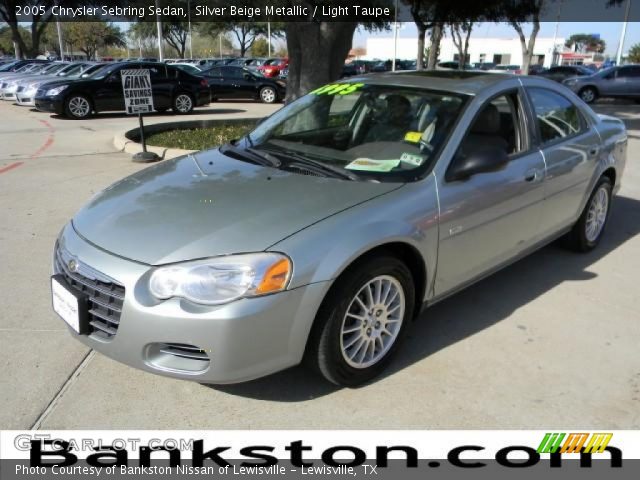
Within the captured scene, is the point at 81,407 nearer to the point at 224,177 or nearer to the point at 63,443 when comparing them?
the point at 63,443

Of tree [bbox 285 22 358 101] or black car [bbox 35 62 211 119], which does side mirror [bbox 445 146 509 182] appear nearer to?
tree [bbox 285 22 358 101]

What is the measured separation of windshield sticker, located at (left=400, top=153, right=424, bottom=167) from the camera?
10.9ft

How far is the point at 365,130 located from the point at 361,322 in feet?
4.60

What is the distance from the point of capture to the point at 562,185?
167 inches

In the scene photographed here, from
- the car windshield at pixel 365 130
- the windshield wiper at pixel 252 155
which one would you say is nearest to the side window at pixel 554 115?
the car windshield at pixel 365 130

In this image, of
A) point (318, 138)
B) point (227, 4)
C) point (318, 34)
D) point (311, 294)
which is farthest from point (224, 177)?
point (227, 4)

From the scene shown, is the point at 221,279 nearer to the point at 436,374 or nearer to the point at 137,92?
the point at 436,374

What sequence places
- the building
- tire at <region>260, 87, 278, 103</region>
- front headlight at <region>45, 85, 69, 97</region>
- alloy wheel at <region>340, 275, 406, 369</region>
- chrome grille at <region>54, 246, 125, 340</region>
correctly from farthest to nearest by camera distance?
the building → tire at <region>260, 87, 278, 103</region> → front headlight at <region>45, 85, 69, 97</region> → alloy wheel at <region>340, 275, 406, 369</region> → chrome grille at <region>54, 246, 125, 340</region>

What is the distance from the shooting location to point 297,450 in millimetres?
2627

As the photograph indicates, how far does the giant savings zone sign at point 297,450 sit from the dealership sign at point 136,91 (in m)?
6.63

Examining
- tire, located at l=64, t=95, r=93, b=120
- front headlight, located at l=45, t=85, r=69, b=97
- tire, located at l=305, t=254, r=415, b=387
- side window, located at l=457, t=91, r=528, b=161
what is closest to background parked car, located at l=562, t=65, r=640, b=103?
tire, located at l=64, t=95, r=93, b=120

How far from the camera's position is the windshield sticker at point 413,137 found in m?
3.49

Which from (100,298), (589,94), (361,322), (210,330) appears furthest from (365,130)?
(589,94)

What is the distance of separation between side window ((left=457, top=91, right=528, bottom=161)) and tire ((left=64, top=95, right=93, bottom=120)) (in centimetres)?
1307
